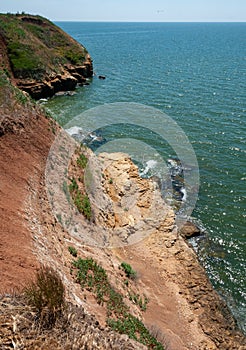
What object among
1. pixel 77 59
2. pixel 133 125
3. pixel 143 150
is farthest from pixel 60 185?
pixel 77 59

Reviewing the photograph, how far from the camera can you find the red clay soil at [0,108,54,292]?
37.4 feet

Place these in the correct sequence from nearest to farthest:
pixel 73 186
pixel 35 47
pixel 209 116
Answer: pixel 73 186 < pixel 209 116 < pixel 35 47

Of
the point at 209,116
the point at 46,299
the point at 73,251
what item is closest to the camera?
the point at 46,299

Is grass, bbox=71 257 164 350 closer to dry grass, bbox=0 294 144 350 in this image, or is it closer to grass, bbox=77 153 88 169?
dry grass, bbox=0 294 144 350

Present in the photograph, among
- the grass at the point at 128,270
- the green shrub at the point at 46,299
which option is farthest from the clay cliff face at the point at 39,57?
the green shrub at the point at 46,299

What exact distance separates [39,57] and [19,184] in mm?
48048

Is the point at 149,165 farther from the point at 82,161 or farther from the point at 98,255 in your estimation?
the point at 98,255

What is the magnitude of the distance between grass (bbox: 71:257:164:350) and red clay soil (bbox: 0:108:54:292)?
3.01 metres

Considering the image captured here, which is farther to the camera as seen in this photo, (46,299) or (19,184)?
(19,184)

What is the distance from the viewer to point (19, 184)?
1748 cm

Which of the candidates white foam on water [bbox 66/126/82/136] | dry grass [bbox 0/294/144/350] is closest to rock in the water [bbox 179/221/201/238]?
dry grass [bbox 0/294/144/350]

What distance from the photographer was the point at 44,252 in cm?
1359

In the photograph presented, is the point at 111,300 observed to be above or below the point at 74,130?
below

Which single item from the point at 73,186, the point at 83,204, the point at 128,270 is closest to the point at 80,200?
the point at 83,204
